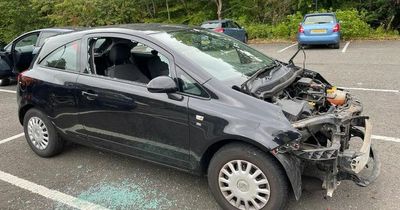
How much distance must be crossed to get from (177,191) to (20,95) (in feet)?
8.22

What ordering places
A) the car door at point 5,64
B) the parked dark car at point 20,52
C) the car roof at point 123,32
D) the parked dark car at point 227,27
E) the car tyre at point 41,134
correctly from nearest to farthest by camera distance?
the car roof at point 123,32
the car tyre at point 41,134
the parked dark car at point 20,52
the car door at point 5,64
the parked dark car at point 227,27

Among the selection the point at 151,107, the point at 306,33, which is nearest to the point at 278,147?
the point at 151,107

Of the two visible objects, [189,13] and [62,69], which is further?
[189,13]

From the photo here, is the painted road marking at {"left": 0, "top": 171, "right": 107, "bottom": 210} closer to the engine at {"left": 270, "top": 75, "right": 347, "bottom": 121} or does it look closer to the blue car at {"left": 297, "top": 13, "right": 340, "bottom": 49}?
the engine at {"left": 270, "top": 75, "right": 347, "bottom": 121}

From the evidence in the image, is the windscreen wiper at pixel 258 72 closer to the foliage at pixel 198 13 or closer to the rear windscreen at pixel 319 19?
the rear windscreen at pixel 319 19

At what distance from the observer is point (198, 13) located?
25.4 m

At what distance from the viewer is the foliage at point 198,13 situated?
1942 cm

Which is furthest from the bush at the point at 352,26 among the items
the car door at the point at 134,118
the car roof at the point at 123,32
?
the car door at the point at 134,118

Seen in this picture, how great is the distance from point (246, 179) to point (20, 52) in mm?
7990

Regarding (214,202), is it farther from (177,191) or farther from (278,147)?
(278,147)

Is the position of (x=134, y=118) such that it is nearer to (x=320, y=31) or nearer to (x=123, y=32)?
(x=123, y=32)

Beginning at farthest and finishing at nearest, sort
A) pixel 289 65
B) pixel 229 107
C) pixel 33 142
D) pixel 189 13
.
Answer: pixel 189 13 < pixel 33 142 < pixel 289 65 < pixel 229 107

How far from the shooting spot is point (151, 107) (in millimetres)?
3711

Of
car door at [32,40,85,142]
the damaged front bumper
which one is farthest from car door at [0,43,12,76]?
the damaged front bumper
